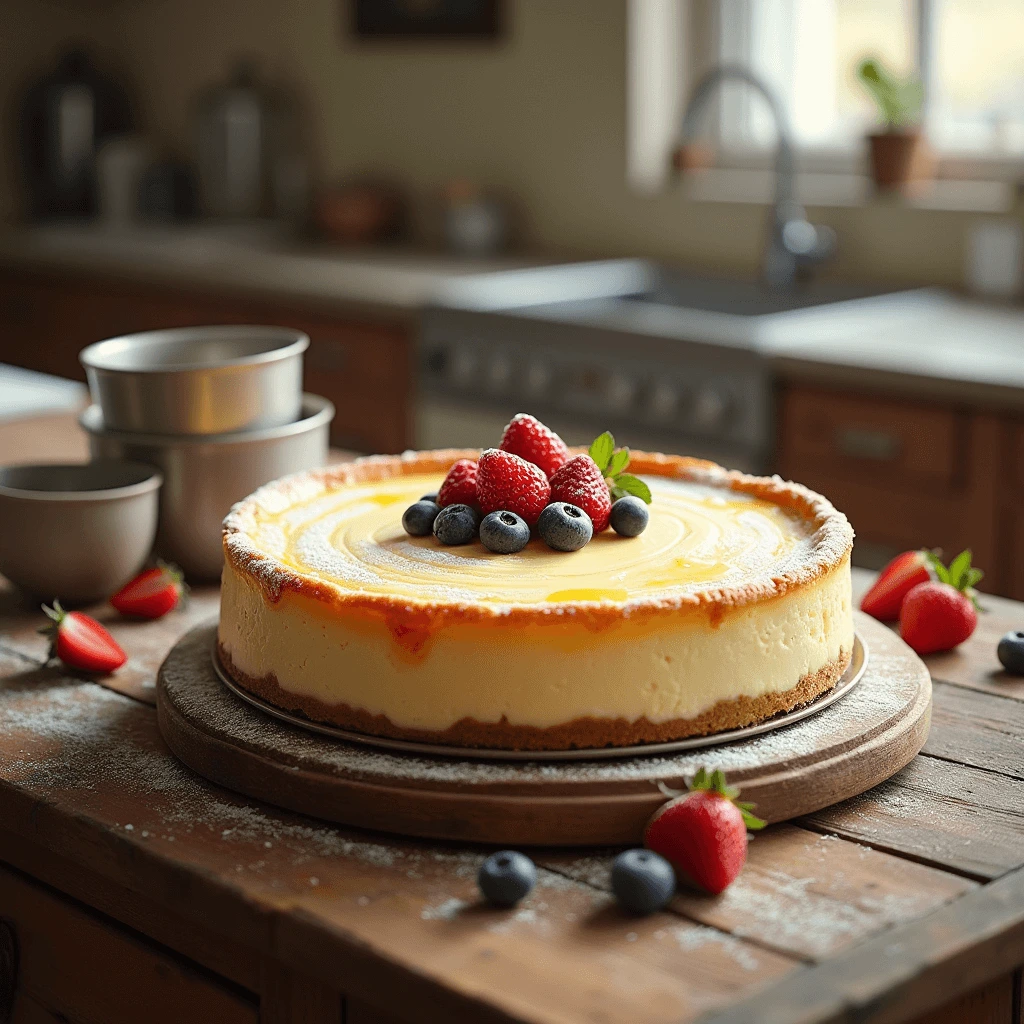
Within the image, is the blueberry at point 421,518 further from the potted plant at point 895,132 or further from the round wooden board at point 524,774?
the potted plant at point 895,132

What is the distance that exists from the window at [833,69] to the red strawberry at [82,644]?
100 inches

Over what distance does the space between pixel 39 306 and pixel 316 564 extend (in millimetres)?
3499

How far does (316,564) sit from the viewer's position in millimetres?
1267

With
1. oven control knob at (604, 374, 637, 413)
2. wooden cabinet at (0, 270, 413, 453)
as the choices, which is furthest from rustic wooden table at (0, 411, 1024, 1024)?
wooden cabinet at (0, 270, 413, 453)

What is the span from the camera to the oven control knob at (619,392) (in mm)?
2959

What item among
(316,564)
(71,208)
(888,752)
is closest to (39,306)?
(71,208)

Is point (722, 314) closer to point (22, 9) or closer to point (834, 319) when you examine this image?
point (834, 319)

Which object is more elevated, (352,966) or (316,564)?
(316,564)

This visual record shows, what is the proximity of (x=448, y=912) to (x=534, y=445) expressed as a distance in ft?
1.67

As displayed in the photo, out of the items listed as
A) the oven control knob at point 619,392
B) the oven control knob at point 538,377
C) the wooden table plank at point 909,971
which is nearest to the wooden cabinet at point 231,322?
the oven control knob at point 538,377

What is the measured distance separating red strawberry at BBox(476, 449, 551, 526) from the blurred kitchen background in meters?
1.01

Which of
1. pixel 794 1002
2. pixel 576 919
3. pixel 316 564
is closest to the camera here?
pixel 794 1002

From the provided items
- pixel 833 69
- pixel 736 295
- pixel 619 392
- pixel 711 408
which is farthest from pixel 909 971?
pixel 833 69

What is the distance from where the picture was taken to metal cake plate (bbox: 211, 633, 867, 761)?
110 centimetres
